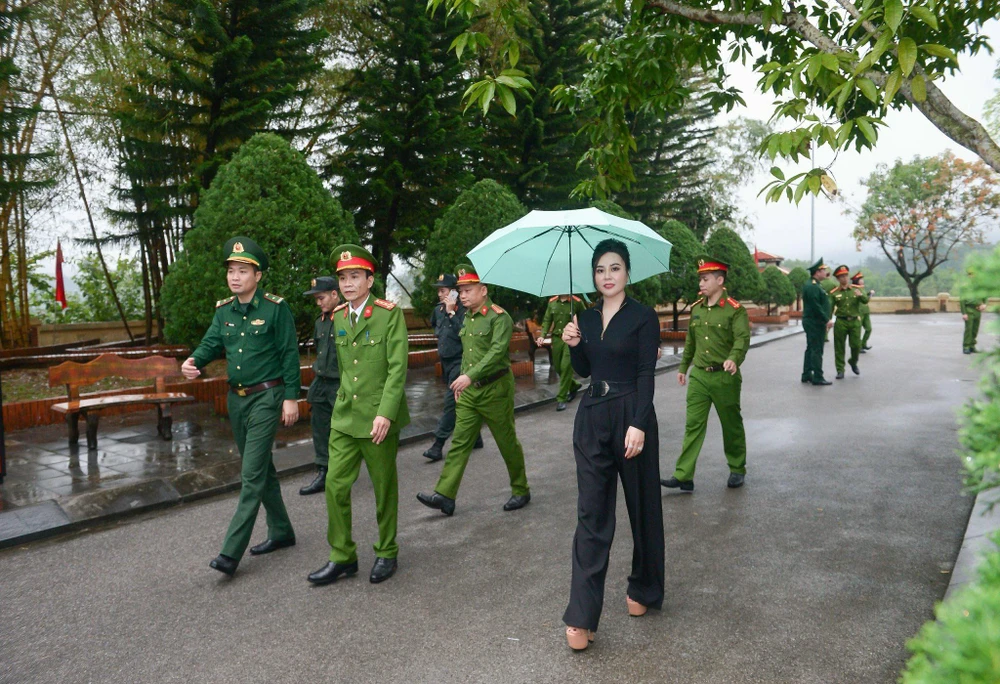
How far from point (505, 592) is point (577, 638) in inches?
34.4

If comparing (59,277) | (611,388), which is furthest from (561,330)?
(59,277)

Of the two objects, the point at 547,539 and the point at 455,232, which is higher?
the point at 455,232

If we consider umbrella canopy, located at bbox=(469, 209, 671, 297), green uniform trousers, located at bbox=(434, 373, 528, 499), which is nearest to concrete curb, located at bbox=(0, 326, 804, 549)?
green uniform trousers, located at bbox=(434, 373, 528, 499)

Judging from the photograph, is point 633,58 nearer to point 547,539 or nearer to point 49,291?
point 547,539

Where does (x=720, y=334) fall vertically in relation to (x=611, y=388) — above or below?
above

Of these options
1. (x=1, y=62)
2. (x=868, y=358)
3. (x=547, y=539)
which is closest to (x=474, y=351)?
(x=547, y=539)

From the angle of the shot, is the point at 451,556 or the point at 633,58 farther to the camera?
the point at 633,58

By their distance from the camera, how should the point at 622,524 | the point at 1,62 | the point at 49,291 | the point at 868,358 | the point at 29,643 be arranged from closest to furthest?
the point at 29,643 < the point at 622,524 < the point at 1,62 < the point at 868,358 < the point at 49,291

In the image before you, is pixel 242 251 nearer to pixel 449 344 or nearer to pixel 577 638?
pixel 577 638

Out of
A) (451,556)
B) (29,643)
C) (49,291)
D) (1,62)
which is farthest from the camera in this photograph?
(49,291)

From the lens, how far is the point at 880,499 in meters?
6.20

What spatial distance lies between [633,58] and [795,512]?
377cm

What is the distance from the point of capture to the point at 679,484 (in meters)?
6.59

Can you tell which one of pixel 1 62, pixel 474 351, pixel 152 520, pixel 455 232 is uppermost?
pixel 1 62
